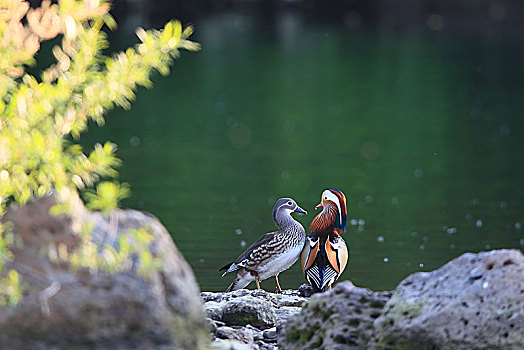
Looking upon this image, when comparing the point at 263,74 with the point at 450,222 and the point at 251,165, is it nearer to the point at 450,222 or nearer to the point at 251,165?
the point at 251,165

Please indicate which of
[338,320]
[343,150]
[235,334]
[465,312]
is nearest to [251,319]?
[235,334]

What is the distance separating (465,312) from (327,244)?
3.01 metres

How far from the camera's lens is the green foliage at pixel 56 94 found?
4.55m

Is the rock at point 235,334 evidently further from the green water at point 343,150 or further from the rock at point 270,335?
the green water at point 343,150

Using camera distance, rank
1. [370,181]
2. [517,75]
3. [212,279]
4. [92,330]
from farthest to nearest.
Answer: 1. [517,75]
2. [370,181]
3. [212,279]
4. [92,330]

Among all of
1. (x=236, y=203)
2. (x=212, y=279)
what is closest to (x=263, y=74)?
(x=236, y=203)

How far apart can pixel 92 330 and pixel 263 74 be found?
31198mm

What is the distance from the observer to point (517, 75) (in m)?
34.5

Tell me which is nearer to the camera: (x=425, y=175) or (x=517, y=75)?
(x=425, y=175)

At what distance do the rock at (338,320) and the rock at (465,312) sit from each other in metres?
0.17

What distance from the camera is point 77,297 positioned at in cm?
461

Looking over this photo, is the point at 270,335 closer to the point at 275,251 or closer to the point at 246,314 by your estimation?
the point at 246,314

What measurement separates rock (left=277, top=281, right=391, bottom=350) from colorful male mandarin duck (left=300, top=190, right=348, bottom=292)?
2.30m

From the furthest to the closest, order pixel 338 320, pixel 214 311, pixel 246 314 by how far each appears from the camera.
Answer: pixel 214 311
pixel 246 314
pixel 338 320
